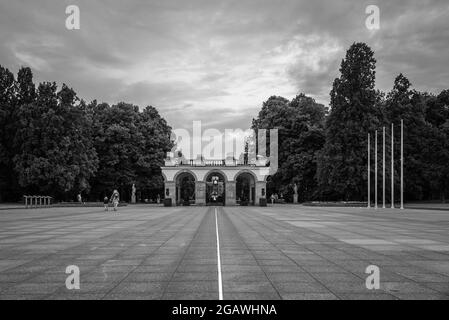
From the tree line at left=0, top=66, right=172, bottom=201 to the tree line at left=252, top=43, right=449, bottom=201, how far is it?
19800 millimetres

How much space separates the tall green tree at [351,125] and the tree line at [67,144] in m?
26.7

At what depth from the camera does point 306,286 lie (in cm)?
862

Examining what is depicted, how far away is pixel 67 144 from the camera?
5672 centimetres

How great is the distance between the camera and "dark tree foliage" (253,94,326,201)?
227 feet

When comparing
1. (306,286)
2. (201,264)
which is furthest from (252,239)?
(306,286)

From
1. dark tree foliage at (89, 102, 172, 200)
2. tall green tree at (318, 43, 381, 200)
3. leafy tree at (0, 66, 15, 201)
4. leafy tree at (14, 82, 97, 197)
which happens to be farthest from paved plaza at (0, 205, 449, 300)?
dark tree foliage at (89, 102, 172, 200)

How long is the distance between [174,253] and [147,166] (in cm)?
5868

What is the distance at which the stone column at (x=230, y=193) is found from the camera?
6322 centimetres

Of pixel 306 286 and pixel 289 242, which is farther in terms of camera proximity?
pixel 289 242

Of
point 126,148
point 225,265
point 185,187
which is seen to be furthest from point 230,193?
point 225,265

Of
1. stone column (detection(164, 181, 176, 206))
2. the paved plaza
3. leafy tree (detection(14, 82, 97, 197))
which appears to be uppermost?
leafy tree (detection(14, 82, 97, 197))

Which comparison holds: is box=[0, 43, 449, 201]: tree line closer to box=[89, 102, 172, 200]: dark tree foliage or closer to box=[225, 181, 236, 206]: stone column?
box=[89, 102, 172, 200]: dark tree foliage

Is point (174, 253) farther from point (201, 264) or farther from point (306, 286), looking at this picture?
point (306, 286)

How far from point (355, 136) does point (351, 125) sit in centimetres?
156
